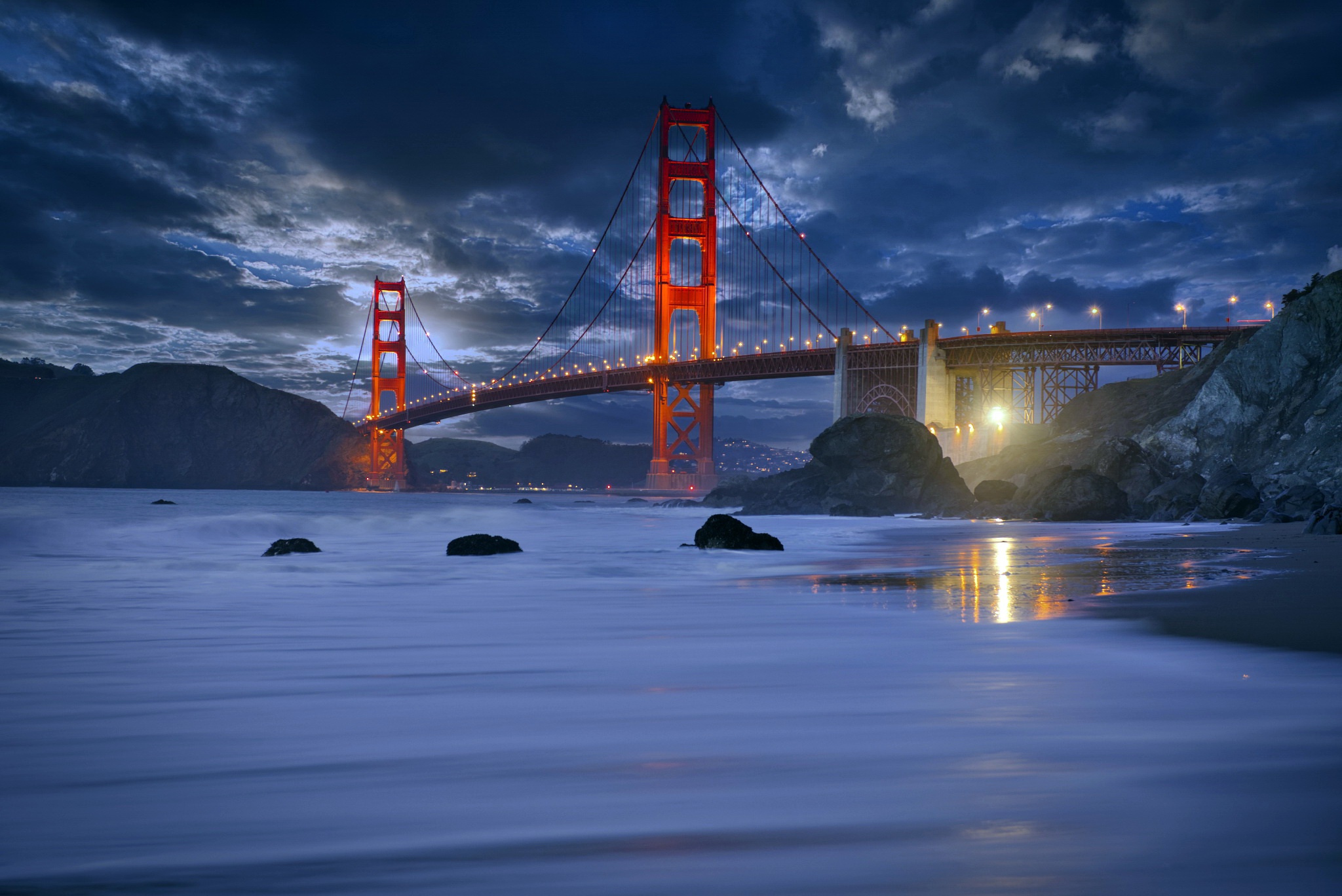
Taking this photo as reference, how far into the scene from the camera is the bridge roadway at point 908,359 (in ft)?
162

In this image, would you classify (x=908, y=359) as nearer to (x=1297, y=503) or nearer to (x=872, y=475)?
(x=872, y=475)

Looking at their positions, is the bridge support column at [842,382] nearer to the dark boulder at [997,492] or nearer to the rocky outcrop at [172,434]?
the dark boulder at [997,492]

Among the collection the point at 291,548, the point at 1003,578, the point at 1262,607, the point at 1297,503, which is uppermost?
the point at 1297,503

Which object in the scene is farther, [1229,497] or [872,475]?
[872,475]

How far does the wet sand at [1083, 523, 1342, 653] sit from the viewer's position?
5.31 meters

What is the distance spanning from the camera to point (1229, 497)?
2303 centimetres

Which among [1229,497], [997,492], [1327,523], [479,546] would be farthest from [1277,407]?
[479,546]

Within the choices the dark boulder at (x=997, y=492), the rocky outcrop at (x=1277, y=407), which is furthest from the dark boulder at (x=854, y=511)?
the rocky outcrop at (x=1277, y=407)

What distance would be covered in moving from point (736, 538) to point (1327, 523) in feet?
32.6

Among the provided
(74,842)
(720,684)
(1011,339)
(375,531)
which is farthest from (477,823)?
(1011,339)

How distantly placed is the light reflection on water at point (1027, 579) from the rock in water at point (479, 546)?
6.50 m

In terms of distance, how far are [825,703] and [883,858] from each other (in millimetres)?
1775

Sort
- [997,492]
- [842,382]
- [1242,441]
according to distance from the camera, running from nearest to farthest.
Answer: [1242,441] < [997,492] < [842,382]

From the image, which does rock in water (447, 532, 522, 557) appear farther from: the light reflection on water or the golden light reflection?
the golden light reflection
